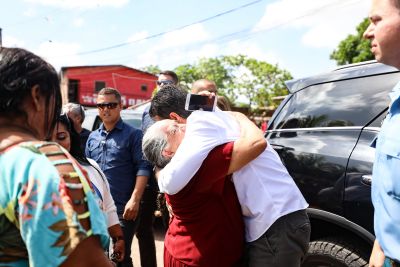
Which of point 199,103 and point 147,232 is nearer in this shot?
point 199,103

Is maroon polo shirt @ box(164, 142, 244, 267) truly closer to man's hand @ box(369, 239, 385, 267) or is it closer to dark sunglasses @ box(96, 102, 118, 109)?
man's hand @ box(369, 239, 385, 267)

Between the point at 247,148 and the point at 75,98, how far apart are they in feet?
110

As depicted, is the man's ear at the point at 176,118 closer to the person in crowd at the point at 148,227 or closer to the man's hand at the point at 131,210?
the man's hand at the point at 131,210

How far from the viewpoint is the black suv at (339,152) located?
257 cm

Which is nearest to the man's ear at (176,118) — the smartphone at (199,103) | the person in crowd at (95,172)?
the smartphone at (199,103)

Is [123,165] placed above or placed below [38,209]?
below

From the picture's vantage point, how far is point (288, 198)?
187 centimetres

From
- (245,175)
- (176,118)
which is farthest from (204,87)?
(245,175)

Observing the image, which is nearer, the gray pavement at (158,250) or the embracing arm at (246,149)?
the embracing arm at (246,149)

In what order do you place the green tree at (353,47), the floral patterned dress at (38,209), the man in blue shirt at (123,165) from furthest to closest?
1. the green tree at (353,47)
2. the man in blue shirt at (123,165)
3. the floral patterned dress at (38,209)

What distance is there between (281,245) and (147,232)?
236 centimetres

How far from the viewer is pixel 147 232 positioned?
3975 mm

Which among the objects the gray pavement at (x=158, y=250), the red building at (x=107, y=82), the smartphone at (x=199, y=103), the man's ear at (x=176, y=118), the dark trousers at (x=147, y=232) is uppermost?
the smartphone at (x=199, y=103)

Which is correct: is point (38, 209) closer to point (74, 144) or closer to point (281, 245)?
point (281, 245)
